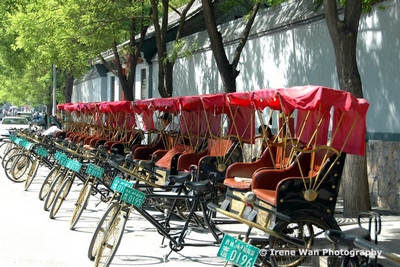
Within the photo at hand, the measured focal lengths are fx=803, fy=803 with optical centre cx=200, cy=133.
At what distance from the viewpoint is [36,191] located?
650 inches

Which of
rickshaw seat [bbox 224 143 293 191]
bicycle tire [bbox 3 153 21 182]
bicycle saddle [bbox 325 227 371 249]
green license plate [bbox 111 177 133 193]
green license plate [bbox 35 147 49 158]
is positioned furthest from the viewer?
bicycle tire [bbox 3 153 21 182]

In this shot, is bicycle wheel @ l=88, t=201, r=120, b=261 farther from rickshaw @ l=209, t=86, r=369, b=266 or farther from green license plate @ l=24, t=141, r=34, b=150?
green license plate @ l=24, t=141, r=34, b=150

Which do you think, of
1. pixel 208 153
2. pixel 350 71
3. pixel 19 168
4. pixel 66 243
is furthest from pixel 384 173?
pixel 19 168

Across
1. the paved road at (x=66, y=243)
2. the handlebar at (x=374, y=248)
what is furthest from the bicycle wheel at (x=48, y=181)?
the handlebar at (x=374, y=248)

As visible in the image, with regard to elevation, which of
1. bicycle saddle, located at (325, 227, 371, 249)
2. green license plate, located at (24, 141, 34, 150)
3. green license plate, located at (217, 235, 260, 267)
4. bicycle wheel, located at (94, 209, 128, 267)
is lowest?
bicycle wheel, located at (94, 209, 128, 267)

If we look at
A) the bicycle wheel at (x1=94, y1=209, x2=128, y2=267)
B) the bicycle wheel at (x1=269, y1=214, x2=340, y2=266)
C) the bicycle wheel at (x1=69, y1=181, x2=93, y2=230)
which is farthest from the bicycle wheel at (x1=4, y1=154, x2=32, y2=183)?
the bicycle wheel at (x1=269, y1=214, x2=340, y2=266)

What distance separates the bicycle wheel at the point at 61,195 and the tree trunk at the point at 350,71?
4.25m

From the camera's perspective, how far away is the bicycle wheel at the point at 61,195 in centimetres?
1211

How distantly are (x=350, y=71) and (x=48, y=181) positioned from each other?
565 centimetres

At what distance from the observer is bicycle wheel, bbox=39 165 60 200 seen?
1356 cm

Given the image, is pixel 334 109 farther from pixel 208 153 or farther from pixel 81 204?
pixel 208 153

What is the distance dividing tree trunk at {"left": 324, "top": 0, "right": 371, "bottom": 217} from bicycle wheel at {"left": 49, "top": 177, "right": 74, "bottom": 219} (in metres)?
4.25

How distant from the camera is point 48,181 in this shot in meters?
14.1

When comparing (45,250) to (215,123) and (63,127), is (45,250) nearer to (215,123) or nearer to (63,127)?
(215,123)
